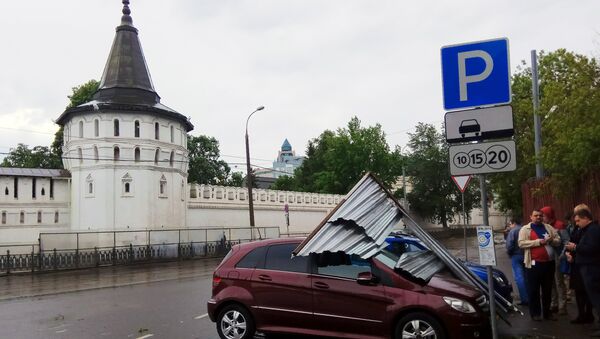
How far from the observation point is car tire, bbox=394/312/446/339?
23.4 ft

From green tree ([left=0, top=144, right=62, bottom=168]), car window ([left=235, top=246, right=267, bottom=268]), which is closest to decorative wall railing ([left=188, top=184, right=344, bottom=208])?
green tree ([left=0, top=144, right=62, bottom=168])

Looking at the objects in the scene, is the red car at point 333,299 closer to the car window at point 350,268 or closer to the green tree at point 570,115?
the car window at point 350,268

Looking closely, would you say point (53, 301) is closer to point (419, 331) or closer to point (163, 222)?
point (419, 331)

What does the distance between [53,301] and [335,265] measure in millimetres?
10066

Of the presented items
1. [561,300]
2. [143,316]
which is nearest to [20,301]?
[143,316]

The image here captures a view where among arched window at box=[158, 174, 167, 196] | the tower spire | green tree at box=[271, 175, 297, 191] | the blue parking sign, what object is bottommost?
the blue parking sign

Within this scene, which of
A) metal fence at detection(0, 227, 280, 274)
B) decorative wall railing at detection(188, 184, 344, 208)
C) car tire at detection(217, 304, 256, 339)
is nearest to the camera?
car tire at detection(217, 304, 256, 339)

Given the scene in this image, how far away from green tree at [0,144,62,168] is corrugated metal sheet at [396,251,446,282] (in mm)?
54526

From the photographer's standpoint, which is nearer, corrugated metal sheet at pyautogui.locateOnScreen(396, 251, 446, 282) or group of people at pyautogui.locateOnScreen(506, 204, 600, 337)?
corrugated metal sheet at pyautogui.locateOnScreen(396, 251, 446, 282)

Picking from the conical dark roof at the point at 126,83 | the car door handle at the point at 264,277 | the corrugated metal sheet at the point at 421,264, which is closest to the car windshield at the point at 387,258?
the corrugated metal sheet at the point at 421,264

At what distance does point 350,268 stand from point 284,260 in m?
1.08

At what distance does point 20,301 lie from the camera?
50.4 ft

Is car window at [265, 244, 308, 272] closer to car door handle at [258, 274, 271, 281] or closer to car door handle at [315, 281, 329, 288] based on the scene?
car door handle at [258, 274, 271, 281]

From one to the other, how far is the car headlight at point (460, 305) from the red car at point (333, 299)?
0.04 ft
